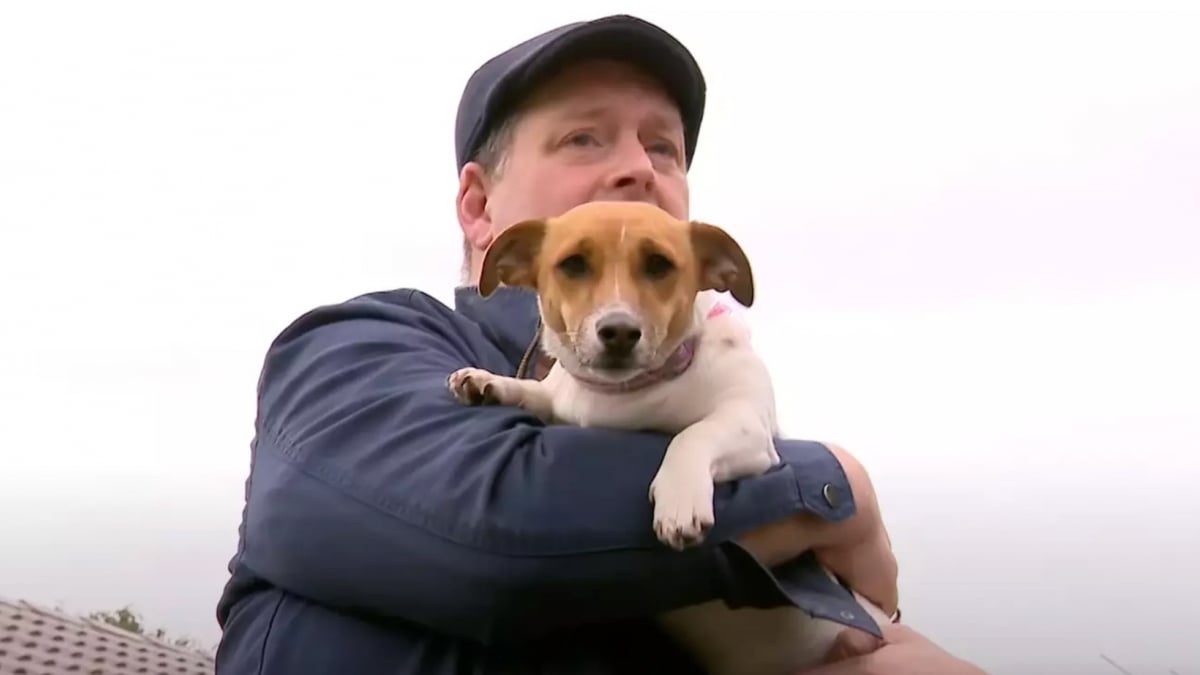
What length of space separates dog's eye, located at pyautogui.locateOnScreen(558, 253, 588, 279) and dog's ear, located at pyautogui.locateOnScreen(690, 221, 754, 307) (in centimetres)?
14

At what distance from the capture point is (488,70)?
1662 millimetres

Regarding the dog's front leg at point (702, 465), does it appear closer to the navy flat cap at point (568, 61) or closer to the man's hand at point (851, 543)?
the man's hand at point (851, 543)

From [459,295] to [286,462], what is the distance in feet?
1.67

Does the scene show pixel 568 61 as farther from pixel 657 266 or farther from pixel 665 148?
pixel 657 266

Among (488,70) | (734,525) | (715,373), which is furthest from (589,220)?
(488,70)

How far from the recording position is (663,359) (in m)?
1.21

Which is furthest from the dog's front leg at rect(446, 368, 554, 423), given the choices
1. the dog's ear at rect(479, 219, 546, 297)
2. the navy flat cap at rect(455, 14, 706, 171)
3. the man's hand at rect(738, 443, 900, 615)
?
the navy flat cap at rect(455, 14, 706, 171)

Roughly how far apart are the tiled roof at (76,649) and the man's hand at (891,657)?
0.77 meters

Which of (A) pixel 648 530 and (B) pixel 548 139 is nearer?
(A) pixel 648 530

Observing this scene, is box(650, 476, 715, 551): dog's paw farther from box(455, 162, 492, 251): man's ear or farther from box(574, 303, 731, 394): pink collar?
box(455, 162, 492, 251): man's ear

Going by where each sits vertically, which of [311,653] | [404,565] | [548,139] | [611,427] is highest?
[548,139]

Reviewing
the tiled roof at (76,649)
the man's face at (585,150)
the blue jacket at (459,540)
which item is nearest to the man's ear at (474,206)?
the man's face at (585,150)

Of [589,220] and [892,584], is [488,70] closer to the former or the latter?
[589,220]

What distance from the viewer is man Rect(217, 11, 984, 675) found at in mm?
998
